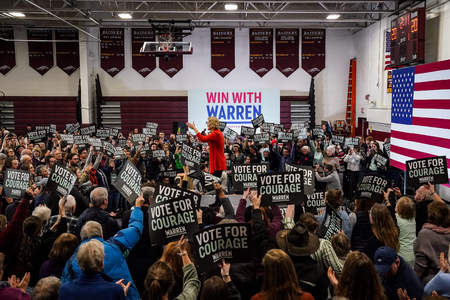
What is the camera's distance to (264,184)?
4777 millimetres

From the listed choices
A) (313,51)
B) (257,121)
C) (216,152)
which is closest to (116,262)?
(216,152)

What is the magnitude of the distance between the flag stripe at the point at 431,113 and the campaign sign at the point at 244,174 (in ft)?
15.1

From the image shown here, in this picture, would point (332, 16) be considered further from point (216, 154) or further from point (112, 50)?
point (216, 154)

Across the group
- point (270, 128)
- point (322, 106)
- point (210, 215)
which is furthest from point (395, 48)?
point (210, 215)

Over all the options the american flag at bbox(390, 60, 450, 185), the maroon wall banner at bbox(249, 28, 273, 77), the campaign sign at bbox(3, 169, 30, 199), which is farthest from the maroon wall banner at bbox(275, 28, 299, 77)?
the campaign sign at bbox(3, 169, 30, 199)

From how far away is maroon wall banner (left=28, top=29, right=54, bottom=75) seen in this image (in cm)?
1933

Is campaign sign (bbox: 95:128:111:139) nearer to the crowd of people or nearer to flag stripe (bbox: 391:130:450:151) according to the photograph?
the crowd of people

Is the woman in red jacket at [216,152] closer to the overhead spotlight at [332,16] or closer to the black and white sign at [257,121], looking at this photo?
the black and white sign at [257,121]

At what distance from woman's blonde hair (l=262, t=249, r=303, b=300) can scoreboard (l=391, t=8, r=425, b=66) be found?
10.7 m

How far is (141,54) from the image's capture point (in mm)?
19422

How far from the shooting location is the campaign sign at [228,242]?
10.5 ft

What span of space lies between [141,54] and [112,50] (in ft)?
4.71

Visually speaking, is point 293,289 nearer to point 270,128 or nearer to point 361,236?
point 361,236

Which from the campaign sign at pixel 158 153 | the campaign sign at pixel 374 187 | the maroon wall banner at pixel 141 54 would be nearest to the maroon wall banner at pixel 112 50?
the maroon wall banner at pixel 141 54
